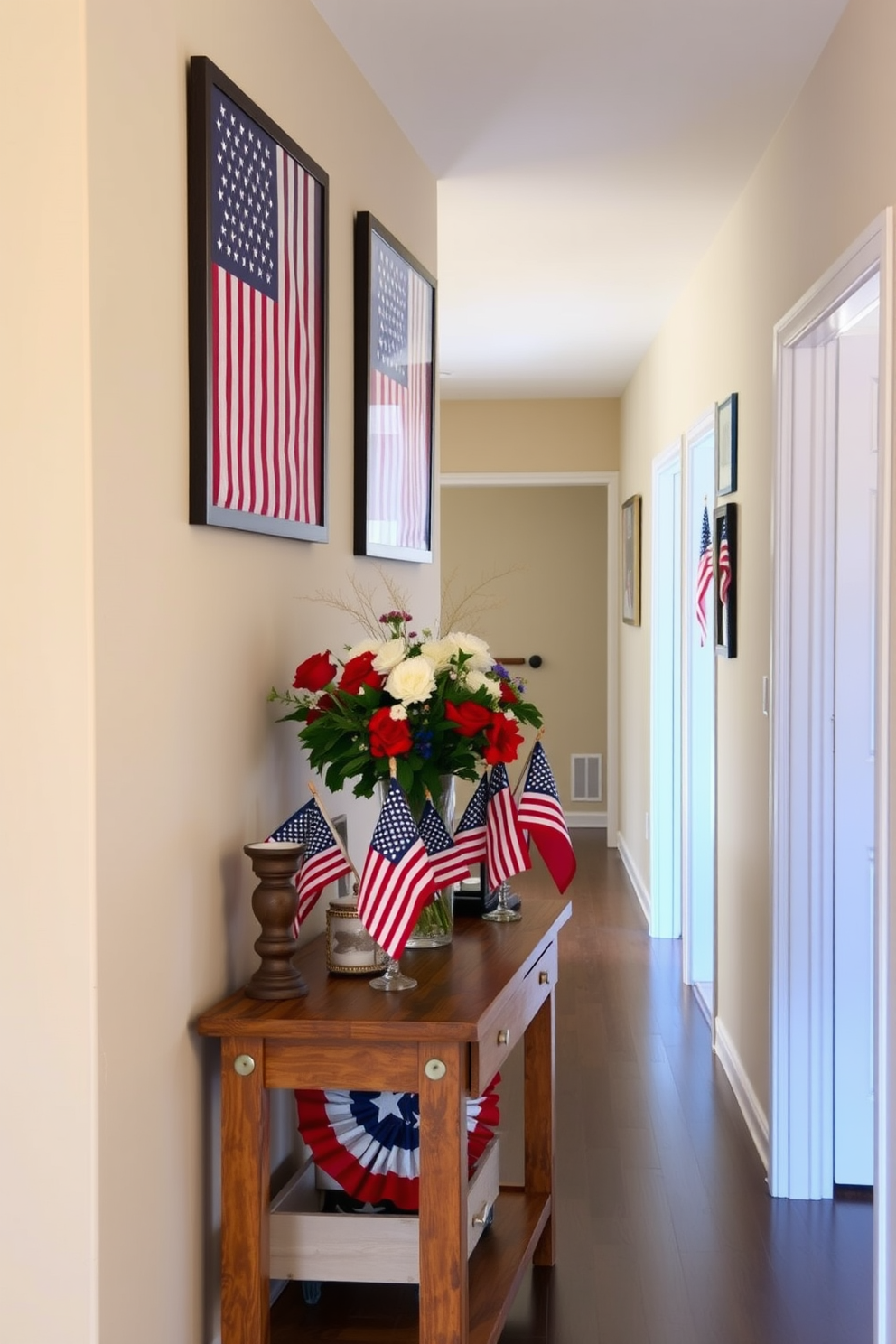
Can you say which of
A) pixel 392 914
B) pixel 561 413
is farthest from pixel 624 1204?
pixel 561 413

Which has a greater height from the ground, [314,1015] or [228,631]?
[228,631]

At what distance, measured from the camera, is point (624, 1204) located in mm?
3504

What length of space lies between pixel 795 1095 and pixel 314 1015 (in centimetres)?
183

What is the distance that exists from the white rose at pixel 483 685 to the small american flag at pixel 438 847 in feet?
0.73

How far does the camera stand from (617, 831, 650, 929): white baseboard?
7.07m

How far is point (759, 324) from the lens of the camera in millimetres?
4008

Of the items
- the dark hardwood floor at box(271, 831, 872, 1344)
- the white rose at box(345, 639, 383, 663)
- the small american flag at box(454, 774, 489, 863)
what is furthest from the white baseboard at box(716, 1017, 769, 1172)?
the white rose at box(345, 639, 383, 663)

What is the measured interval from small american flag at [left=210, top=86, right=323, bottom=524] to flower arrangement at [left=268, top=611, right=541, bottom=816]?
A: 341mm

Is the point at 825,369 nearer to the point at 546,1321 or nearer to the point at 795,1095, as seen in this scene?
the point at 795,1095

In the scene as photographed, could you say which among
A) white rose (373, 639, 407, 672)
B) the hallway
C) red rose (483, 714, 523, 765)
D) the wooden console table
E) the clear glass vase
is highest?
white rose (373, 639, 407, 672)

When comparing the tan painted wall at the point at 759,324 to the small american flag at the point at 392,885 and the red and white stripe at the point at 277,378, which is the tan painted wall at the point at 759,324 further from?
the small american flag at the point at 392,885

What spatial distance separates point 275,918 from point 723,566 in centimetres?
268

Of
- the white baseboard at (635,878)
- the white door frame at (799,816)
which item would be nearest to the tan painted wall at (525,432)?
the white baseboard at (635,878)

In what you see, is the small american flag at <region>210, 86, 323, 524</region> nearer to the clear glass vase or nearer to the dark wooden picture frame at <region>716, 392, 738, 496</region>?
the clear glass vase
